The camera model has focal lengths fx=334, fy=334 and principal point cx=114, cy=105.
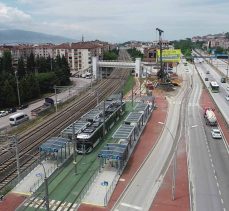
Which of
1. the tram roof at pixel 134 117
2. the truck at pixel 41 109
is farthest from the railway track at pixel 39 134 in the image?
the tram roof at pixel 134 117

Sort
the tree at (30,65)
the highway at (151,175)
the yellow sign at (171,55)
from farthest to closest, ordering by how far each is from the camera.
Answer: the tree at (30,65) → the yellow sign at (171,55) → the highway at (151,175)

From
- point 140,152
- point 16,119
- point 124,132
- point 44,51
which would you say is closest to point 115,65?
point 44,51

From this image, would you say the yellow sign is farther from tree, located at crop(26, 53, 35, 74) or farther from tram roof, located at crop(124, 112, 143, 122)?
tram roof, located at crop(124, 112, 143, 122)

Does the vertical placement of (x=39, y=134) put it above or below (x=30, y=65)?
below

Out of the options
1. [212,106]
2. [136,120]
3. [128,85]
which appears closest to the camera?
[136,120]

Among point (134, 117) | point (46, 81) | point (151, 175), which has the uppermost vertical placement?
point (46, 81)

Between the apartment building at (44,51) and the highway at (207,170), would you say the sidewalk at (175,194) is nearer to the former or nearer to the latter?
the highway at (207,170)

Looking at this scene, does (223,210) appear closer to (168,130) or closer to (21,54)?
(168,130)

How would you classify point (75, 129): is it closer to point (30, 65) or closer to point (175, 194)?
point (175, 194)
